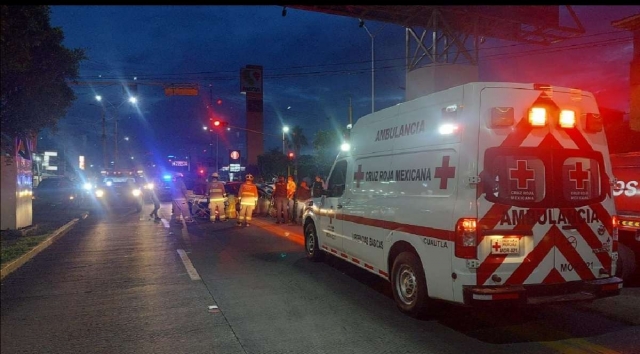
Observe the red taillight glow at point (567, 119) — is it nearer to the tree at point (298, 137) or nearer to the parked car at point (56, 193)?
the parked car at point (56, 193)

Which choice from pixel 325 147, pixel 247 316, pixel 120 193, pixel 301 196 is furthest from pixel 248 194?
pixel 325 147

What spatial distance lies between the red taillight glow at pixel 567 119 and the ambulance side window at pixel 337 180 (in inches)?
147

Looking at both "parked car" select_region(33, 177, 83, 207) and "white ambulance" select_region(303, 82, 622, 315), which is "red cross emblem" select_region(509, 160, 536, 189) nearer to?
"white ambulance" select_region(303, 82, 622, 315)

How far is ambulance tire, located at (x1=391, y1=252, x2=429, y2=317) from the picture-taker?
5742 millimetres

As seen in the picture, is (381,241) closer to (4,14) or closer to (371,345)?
(371,345)

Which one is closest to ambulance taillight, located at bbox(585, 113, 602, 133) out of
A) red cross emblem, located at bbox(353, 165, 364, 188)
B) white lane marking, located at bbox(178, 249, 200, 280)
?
red cross emblem, located at bbox(353, 165, 364, 188)

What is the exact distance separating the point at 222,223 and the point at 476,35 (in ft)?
40.4

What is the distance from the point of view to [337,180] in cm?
868

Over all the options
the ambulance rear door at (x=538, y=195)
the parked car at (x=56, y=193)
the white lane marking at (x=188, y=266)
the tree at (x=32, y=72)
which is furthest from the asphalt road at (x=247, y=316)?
the parked car at (x=56, y=193)

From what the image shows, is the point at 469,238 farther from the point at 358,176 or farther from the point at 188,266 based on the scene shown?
the point at 188,266

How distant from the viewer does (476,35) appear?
19.6m

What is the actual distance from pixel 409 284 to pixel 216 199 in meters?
12.4

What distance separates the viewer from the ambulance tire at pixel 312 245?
31.1ft

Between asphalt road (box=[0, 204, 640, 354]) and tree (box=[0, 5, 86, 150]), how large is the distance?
9.50 ft
